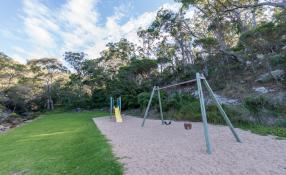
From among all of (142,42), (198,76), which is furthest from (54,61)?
(198,76)

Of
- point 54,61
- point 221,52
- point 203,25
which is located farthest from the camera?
point 54,61

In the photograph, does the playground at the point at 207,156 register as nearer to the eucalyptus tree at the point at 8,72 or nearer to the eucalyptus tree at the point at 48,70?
the eucalyptus tree at the point at 8,72

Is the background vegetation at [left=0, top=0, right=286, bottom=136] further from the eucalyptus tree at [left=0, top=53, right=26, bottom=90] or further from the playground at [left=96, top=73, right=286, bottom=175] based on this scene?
the playground at [left=96, top=73, right=286, bottom=175]

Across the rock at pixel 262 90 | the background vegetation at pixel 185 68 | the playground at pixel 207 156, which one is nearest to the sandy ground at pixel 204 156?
the playground at pixel 207 156

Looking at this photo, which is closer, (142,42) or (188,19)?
(188,19)

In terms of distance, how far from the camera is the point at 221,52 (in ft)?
52.7

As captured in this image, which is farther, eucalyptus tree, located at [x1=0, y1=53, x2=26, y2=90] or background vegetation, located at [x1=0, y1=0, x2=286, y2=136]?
eucalyptus tree, located at [x1=0, y1=53, x2=26, y2=90]

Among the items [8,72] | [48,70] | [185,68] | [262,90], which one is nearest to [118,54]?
[185,68]

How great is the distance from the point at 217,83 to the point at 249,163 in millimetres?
11721

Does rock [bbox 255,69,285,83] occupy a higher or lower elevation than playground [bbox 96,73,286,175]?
higher

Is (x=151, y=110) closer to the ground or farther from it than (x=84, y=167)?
A: farther from it

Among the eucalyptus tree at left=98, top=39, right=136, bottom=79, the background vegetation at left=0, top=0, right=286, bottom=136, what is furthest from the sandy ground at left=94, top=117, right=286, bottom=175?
the eucalyptus tree at left=98, top=39, right=136, bottom=79

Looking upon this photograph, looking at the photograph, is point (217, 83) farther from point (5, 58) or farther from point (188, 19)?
point (5, 58)

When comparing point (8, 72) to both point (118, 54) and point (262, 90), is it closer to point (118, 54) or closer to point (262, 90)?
point (118, 54)
